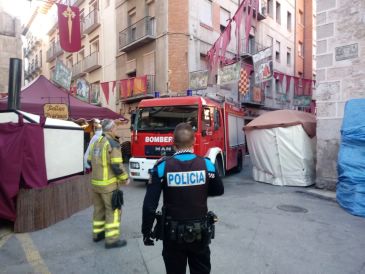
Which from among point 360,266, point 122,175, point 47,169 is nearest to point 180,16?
point 47,169

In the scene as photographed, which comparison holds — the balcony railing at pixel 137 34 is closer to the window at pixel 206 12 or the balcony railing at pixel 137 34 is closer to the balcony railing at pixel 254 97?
the window at pixel 206 12

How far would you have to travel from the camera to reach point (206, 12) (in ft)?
64.5

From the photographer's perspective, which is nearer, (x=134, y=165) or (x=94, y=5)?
(x=134, y=165)

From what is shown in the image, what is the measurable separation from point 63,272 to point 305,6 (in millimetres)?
33363

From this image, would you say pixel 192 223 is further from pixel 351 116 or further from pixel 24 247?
pixel 351 116

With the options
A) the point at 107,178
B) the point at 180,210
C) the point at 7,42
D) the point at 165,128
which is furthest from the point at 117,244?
the point at 7,42

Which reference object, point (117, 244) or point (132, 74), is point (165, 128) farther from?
point (132, 74)

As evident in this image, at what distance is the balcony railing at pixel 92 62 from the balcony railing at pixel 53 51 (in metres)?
7.40

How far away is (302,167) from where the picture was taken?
382 inches

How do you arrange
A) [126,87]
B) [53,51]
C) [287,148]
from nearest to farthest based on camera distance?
1. [287,148]
2. [126,87]
3. [53,51]

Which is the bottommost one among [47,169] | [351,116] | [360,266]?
[360,266]

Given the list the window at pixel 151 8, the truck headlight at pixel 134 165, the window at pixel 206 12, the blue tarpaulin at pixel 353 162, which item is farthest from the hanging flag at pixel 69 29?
the blue tarpaulin at pixel 353 162

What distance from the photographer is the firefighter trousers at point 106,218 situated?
186 inches

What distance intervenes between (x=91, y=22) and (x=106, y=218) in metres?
23.6
